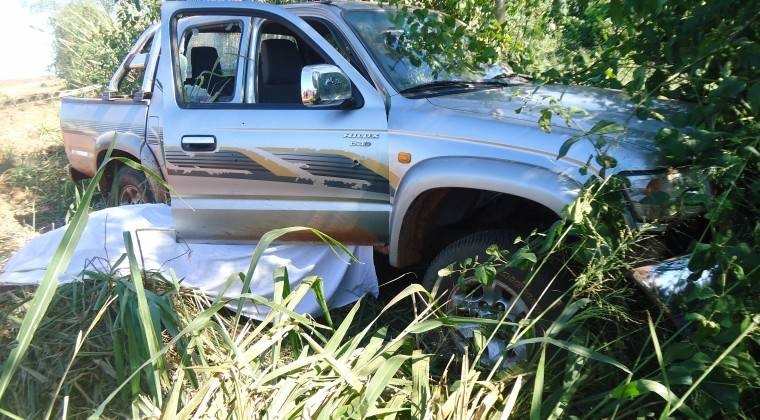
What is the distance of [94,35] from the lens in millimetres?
11367

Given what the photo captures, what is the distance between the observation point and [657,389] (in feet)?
6.77

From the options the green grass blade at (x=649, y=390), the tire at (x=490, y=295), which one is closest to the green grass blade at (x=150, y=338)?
the tire at (x=490, y=295)

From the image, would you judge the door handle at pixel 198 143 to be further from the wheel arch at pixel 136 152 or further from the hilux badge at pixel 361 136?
the hilux badge at pixel 361 136

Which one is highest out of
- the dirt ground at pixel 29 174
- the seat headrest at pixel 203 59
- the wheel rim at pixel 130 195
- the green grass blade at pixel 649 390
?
the seat headrest at pixel 203 59

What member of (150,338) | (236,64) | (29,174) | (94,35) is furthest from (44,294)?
(94,35)

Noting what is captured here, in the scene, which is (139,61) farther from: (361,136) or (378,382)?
(378,382)

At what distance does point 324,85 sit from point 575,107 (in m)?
1.21

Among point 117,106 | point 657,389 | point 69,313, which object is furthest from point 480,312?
point 117,106

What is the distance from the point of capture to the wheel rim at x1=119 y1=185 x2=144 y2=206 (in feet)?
17.4

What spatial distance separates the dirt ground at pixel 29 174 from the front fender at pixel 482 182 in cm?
323

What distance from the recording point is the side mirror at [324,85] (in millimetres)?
3229

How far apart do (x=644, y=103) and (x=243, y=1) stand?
7.38ft

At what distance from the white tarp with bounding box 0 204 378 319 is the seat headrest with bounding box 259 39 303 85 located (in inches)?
41.0

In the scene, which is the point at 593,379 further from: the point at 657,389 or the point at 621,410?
the point at 657,389
